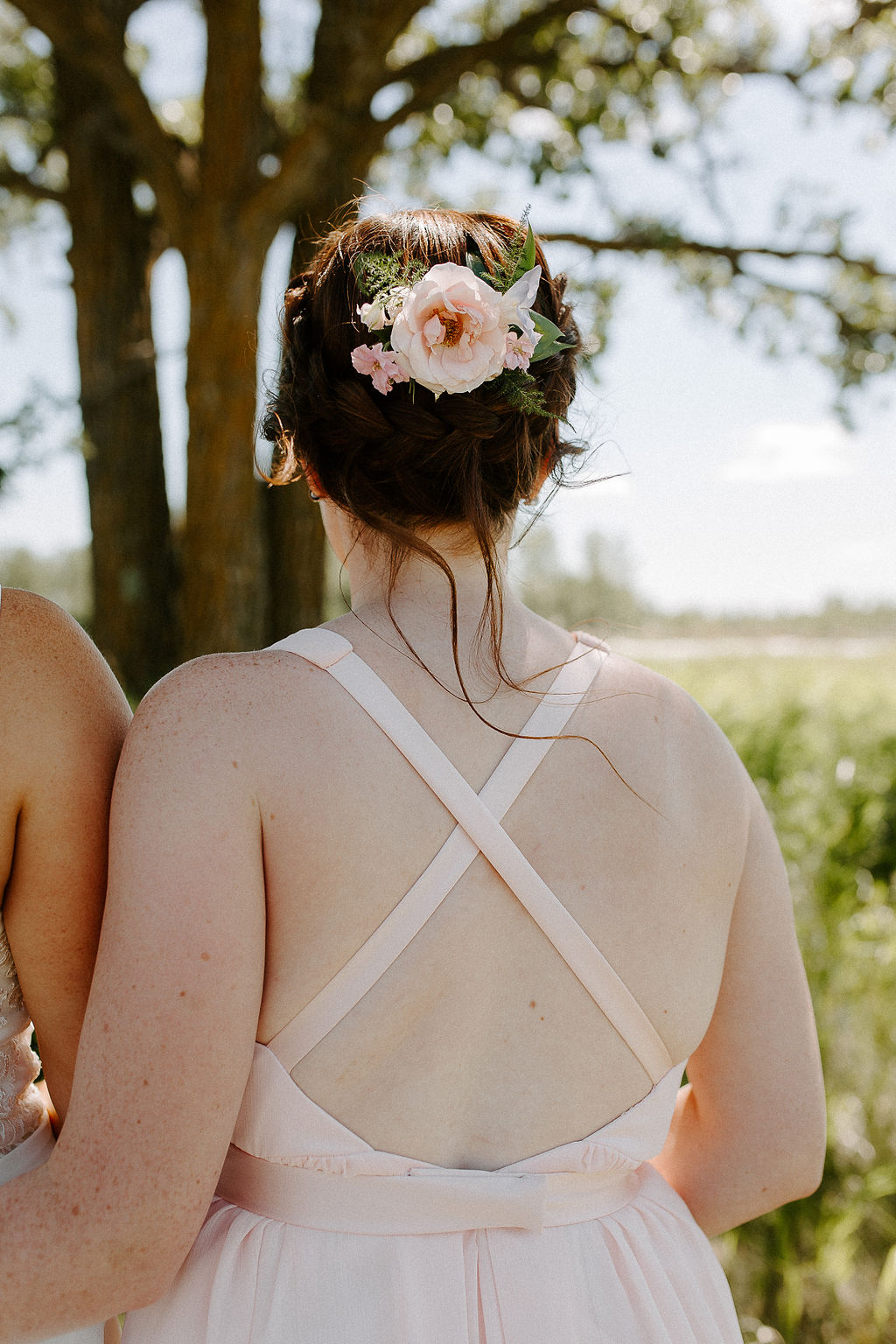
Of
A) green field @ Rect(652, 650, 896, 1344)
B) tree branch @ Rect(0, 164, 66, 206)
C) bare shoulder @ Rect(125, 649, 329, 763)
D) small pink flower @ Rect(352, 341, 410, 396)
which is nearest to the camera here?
bare shoulder @ Rect(125, 649, 329, 763)

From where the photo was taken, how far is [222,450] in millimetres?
5312

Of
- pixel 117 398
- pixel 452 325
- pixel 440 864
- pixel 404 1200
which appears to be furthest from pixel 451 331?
pixel 117 398

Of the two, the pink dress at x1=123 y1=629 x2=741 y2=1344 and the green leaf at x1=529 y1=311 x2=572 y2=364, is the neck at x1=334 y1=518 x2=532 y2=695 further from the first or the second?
the green leaf at x1=529 y1=311 x2=572 y2=364

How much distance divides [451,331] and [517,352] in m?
0.10

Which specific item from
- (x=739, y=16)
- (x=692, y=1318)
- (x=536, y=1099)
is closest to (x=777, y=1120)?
(x=692, y=1318)

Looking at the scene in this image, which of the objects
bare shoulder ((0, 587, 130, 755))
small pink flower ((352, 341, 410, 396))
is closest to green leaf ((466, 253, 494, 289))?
small pink flower ((352, 341, 410, 396))

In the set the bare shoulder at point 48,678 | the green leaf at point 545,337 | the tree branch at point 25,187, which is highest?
the tree branch at point 25,187

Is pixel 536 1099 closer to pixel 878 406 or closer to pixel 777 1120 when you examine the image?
pixel 777 1120

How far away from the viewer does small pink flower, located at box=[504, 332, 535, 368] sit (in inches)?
50.3

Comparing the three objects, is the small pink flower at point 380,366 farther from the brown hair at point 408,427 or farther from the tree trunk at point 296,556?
the tree trunk at point 296,556

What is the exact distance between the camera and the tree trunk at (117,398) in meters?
5.95

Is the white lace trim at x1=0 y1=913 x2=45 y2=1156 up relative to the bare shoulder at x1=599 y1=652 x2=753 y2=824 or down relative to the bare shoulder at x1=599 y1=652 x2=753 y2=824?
down

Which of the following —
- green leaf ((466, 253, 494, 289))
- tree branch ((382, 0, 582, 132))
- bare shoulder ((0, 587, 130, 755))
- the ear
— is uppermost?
tree branch ((382, 0, 582, 132))

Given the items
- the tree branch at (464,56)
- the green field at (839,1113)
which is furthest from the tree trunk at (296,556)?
the green field at (839,1113)
